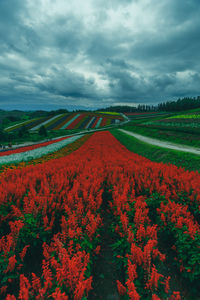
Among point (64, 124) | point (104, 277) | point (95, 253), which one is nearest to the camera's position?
point (104, 277)

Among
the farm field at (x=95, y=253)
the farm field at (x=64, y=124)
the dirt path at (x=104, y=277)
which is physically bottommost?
the dirt path at (x=104, y=277)

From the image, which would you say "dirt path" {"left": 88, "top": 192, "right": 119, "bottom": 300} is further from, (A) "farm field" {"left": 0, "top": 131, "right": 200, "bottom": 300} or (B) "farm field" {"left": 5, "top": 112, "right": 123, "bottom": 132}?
(B) "farm field" {"left": 5, "top": 112, "right": 123, "bottom": 132}

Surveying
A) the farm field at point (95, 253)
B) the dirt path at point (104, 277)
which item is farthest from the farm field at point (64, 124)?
the dirt path at point (104, 277)

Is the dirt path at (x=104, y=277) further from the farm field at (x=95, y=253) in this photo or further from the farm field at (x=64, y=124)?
the farm field at (x=64, y=124)

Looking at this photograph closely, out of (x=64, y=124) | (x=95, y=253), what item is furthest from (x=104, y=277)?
(x=64, y=124)

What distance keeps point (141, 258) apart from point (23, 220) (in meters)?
2.95

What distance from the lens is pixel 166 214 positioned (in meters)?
3.89

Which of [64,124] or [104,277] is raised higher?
[64,124]

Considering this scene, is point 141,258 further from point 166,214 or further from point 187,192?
point 187,192

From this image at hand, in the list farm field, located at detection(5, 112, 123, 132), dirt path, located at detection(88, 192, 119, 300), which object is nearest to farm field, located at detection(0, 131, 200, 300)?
dirt path, located at detection(88, 192, 119, 300)

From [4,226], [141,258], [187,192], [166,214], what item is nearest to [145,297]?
[141,258]

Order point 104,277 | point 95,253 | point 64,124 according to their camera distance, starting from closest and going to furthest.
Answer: point 104,277, point 95,253, point 64,124

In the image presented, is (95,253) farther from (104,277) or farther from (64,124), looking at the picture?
(64,124)

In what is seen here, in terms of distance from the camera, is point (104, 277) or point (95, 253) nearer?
point (104, 277)
